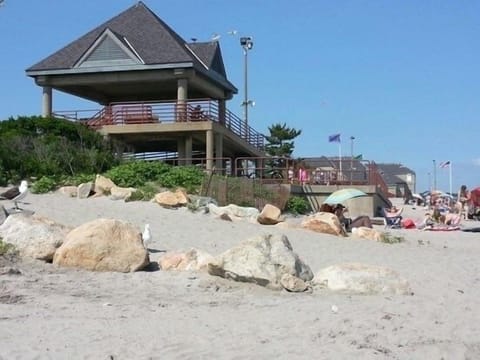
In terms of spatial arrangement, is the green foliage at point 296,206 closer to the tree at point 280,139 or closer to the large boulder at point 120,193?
the large boulder at point 120,193

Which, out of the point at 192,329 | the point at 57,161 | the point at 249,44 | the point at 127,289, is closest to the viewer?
the point at 192,329

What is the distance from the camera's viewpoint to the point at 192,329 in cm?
692

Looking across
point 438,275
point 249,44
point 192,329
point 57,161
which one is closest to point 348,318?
point 192,329

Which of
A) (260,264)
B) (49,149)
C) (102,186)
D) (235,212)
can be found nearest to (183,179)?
(102,186)

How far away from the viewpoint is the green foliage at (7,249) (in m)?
10.1

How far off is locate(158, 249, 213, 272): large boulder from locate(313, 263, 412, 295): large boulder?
1.62m

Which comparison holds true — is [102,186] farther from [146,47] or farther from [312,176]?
[146,47]

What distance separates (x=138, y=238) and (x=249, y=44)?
129ft

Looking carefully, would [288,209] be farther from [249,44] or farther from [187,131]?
[249,44]

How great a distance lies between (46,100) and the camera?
117 ft

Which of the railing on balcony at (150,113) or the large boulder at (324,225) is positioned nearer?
the large boulder at (324,225)

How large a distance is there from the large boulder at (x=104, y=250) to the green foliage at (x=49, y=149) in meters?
13.2

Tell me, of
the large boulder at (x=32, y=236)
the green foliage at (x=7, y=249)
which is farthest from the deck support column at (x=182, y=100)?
the green foliage at (x=7, y=249)

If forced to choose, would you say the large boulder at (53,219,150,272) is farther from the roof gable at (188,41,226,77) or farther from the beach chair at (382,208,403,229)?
the roof gable at (188,41,226,77)
